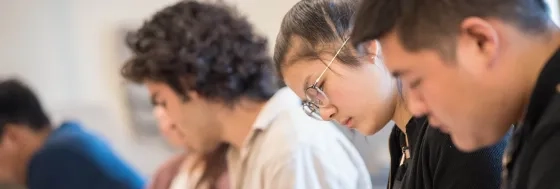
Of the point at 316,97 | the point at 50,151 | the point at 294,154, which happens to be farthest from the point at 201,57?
the point at 50,151

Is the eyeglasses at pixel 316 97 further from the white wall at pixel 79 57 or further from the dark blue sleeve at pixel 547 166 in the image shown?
the white wall at pixel 79 57

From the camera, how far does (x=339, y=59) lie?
90 cm

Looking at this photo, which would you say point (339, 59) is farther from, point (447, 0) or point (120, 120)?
point (120, 120)

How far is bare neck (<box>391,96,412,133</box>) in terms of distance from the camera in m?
0.89

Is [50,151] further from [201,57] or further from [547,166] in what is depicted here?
[547,166]

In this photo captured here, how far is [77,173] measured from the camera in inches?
63.2

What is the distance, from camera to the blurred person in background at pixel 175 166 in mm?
1340

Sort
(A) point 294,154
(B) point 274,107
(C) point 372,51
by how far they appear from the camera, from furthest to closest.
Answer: (B) point 274,107
(A) point 294,154
(C) point 372,51

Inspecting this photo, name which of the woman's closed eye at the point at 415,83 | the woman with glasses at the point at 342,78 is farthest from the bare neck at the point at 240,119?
the woman's closed eye at the point at 415,83

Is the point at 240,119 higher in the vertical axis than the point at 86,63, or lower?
lower

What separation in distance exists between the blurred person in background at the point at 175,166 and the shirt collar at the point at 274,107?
0.58ft

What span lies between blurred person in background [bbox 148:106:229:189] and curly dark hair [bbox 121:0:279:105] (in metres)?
0.08

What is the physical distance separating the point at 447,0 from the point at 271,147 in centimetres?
67

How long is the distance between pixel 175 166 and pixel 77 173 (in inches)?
10.3
